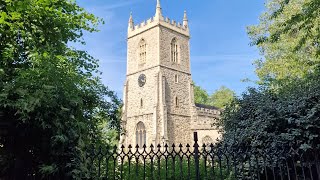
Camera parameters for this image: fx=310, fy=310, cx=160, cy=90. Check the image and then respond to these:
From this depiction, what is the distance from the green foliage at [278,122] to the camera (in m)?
6.19

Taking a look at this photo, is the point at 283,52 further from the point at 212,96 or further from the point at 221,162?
the point at 212,96

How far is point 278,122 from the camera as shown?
6.71 metres

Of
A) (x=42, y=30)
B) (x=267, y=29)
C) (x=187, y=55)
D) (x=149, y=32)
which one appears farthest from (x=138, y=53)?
(x=42, y=30)

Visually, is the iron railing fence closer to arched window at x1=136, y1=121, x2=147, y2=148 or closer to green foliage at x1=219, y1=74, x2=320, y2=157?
green foliage at x1=219, y1=74, x2=320, y2=157

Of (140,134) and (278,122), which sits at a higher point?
(140,134)

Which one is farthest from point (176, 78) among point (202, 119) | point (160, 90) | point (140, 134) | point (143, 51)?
point (140, 134)

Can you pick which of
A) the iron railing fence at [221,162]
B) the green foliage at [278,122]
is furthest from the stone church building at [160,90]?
the green foliage at [278,122]

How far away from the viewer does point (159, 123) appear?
3133 centimetres

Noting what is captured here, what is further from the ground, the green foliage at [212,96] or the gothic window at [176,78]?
the green foliage at [212,96]

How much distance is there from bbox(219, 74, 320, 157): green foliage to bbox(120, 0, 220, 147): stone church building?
920 inches

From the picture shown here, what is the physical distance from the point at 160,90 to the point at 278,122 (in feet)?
84.2

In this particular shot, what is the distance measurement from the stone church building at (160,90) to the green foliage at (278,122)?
23.4m

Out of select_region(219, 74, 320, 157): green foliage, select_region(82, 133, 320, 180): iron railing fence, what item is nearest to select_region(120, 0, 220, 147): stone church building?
select_region(82, 133, 320, 180): iron railing fence

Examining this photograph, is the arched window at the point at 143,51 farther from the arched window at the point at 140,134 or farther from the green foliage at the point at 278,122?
the green foliage at the point at 278,122
